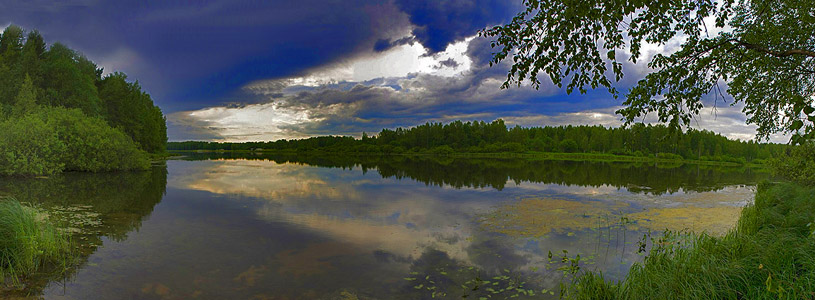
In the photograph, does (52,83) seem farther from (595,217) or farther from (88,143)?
(595,217)

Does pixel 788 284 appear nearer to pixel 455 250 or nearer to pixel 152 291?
pixel 455 250

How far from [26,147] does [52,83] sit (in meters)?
23.1

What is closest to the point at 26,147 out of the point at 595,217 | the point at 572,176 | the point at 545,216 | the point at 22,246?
the point at 22,246

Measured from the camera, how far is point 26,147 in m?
22.6

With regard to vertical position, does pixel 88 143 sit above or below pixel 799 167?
above

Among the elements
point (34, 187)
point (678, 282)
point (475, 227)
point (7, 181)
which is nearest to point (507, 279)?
point (678, 282)

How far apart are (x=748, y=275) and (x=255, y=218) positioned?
13964 millimetres

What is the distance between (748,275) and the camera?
5.09m

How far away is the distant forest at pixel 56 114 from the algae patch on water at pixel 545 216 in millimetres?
28088

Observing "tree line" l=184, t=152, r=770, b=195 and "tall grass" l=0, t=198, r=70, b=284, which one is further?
"tree line" l=184, t=152, r=770, b=195

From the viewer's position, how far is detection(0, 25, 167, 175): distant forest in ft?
74.1

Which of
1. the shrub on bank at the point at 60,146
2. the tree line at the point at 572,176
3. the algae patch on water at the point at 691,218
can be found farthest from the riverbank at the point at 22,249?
the tree line at the point at 572,176

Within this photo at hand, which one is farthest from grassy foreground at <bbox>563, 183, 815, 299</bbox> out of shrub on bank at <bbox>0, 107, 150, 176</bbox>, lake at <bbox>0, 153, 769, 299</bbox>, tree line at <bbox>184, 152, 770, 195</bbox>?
shrub on bank at <bbox>0, 107, 150, 176</bbox>

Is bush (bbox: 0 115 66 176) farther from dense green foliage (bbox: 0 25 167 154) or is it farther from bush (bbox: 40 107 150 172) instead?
dense green foliage (bbox: 0 25 167 154)
